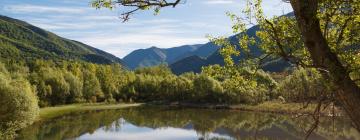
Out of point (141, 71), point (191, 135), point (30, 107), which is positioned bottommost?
point (191, 135)

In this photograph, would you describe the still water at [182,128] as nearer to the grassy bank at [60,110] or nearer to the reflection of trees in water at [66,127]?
the reflection of trees in water at [66,127]

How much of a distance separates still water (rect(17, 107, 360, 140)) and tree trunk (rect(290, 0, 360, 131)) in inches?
1823

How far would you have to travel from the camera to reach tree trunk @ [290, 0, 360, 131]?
23.2 feet

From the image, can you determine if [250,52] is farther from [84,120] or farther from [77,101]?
[77,101]

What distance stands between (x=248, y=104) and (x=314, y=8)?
106 m

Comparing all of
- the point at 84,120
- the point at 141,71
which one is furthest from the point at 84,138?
the point at 141,71

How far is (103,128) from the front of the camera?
74.4m

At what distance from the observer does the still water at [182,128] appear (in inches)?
2459

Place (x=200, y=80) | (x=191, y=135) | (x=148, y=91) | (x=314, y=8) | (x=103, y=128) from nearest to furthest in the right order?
(x=314, y=8) → (x=191, y=135) → (x=103, y=128) → (x=200, y=80) → (x=148, y=91)

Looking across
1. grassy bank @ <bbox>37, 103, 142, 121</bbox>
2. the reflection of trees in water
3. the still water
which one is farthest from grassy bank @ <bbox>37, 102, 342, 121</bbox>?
the reflection of trees in water

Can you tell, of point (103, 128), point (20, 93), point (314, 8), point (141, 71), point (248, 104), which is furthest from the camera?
point (141, 71)

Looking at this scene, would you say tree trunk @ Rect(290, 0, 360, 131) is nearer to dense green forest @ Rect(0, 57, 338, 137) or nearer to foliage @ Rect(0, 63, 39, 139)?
foliage @ Rect(0, 63, 39, 139)

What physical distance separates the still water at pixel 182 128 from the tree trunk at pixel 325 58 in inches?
1823

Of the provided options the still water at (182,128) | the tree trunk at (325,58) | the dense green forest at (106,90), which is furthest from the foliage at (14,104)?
the tree trunk at (325,58)
